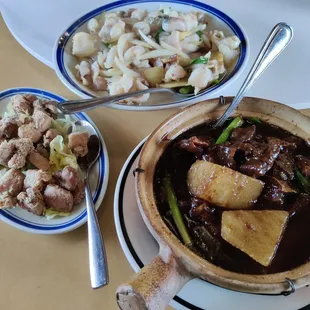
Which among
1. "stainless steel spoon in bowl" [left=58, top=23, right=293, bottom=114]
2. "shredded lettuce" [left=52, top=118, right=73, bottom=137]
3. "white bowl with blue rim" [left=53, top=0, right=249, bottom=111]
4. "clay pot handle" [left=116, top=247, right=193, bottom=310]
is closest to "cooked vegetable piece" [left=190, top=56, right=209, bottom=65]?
"white bowl with blue rim" [left=53, top=0, right=249, bottom=111]

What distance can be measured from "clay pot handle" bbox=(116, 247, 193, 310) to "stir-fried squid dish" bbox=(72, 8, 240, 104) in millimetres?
828

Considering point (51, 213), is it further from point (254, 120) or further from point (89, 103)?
point (254, 120)

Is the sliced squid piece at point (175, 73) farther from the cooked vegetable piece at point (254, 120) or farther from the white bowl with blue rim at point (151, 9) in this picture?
the cooked vegetable piece at point (254, 120)

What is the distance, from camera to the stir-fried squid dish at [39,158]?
114 centimetres

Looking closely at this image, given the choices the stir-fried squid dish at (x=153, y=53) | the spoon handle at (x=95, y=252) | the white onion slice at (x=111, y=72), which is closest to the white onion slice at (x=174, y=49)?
the stir-fried squid dish at (x=153, y=53)

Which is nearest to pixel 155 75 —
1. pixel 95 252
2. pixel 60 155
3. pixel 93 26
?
pixel 93 26

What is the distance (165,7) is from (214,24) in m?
0.24

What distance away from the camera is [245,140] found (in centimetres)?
106

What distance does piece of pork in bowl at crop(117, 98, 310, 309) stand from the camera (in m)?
0.81

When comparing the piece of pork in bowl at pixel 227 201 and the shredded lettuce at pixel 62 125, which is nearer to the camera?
the piece of pork in bowl at pixel 227 201

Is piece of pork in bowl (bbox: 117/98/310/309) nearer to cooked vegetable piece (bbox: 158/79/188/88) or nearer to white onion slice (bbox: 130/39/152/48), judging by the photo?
cooked vegetable piece (bbox: 158/79/188/88)

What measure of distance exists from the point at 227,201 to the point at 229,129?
0.24 m

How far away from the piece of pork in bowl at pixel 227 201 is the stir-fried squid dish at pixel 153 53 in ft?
1.46

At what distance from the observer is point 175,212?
96cm
